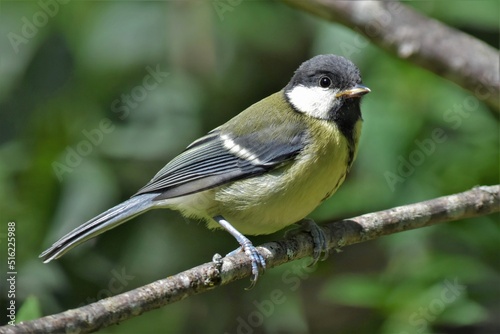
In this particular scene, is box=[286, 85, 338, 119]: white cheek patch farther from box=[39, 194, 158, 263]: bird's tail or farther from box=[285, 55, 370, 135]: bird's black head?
box=[39, 194, 158, 263]: bird's tail

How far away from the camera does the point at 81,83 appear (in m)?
3.03

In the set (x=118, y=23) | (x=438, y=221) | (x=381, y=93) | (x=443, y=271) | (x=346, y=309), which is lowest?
(x=346, y=309)

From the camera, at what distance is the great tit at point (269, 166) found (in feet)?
7.79

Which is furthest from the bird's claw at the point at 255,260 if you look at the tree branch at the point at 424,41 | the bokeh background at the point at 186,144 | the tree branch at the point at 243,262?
the tree branch at the point at 424,41

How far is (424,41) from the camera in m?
2.89

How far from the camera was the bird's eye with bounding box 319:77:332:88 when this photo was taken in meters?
2.56

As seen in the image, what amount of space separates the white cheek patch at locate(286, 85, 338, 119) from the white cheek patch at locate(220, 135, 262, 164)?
261 millimetres

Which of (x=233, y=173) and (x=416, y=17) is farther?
(x=416, y=17)

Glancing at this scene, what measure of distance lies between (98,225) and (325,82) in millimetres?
940

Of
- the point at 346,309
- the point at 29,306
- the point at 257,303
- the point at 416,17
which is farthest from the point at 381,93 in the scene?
the point at 29,306

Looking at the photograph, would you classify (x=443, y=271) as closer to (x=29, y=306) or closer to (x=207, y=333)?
(x=207, y=333)

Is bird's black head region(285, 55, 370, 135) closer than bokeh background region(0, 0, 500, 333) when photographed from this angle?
Yes

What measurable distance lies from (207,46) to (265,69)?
1.49ft

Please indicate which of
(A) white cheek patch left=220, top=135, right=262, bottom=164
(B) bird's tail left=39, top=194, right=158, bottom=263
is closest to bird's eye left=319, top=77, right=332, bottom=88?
(A) white cheek patch left=220, top=135, right=262, bottom=164
